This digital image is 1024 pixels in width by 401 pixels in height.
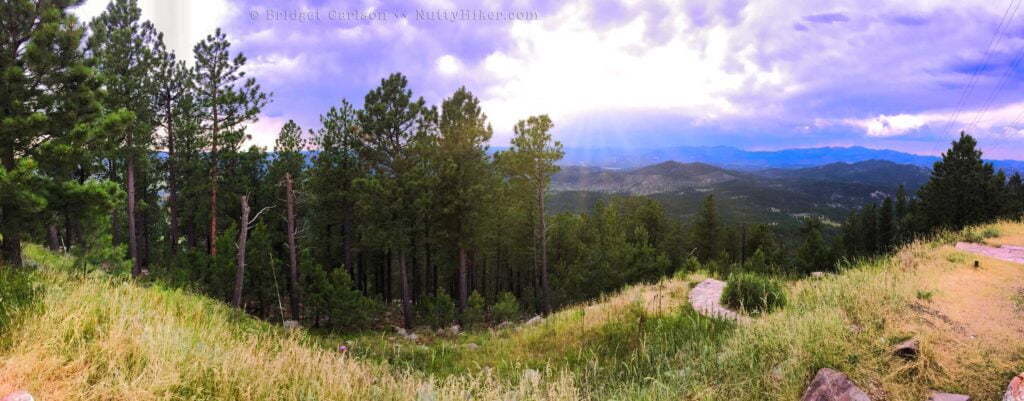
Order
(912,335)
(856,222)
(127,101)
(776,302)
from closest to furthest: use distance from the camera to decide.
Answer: (912,335)
(776,302)
(127,101)
(856,222)

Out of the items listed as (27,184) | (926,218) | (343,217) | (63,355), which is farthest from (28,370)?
(926,218)

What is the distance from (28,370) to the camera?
4316mm

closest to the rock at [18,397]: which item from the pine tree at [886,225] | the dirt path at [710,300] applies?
the dirt path at [710,300]

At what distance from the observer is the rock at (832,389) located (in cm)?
531

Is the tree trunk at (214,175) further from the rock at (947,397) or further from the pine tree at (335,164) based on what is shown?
the rock at (947,397)

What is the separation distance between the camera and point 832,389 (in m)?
5.44

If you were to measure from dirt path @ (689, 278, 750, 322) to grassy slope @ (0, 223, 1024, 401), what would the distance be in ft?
2.74

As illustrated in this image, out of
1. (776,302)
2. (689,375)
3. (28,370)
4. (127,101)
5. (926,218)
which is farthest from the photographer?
(926,218)

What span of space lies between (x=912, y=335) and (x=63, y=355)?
10560 millimetres

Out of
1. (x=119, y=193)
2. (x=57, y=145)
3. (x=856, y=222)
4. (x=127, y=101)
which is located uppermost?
(x=127, y=101)

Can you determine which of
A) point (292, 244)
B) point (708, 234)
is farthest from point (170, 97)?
point (708, 234)

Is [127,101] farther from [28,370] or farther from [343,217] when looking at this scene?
[28,370]

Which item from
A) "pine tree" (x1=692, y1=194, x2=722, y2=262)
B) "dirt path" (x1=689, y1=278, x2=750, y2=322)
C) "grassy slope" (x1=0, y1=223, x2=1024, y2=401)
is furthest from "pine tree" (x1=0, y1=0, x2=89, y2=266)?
"pine tree" (x1=692, y1=194, x2=722, y2=262)

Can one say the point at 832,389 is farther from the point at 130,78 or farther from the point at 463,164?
the point at 130,78
